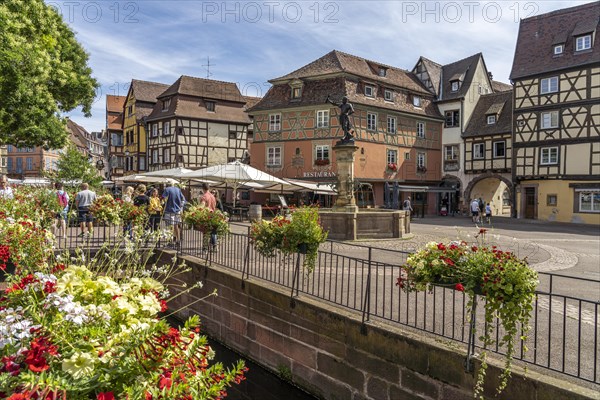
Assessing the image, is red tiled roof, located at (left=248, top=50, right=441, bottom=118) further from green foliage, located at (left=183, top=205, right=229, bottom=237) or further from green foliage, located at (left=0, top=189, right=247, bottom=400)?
green foliage, located at (left=0, top=189, right=247, bottom=400)

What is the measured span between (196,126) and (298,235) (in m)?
35.4

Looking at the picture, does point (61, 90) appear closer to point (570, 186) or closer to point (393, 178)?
point (393, 178)

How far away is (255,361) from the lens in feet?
27.2

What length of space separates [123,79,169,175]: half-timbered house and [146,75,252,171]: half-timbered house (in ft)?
9.10

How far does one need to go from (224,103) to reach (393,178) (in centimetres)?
1747

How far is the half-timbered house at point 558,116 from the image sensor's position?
2941cm

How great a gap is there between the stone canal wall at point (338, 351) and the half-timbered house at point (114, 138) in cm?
4394

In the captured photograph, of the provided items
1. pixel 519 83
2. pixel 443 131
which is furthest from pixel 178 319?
pixel 443 131

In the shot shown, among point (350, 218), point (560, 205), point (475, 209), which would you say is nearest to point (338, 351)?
point (350, 218)

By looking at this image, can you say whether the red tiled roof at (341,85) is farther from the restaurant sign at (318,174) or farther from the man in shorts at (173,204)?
the man in shorts at (173,204)

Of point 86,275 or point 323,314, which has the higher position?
point 86,275

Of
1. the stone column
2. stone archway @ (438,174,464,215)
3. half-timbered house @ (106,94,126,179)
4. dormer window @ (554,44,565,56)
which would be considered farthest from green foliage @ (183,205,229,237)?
half-timbered house @ (106,94,126,179)

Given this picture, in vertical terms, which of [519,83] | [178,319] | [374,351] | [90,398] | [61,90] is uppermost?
[519,83]

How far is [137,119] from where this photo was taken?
45906mm
